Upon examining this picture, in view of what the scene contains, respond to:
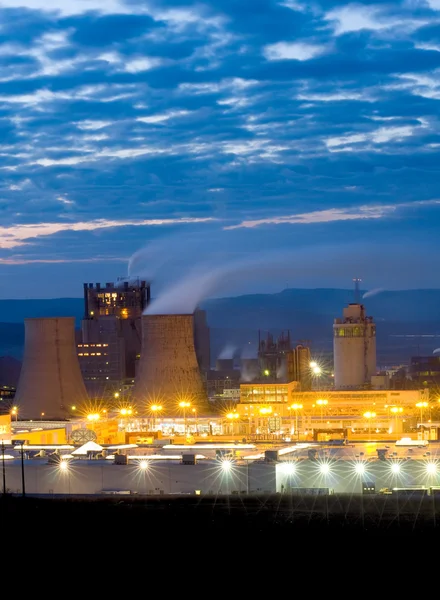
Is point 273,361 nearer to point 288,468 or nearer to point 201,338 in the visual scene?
point 201,338

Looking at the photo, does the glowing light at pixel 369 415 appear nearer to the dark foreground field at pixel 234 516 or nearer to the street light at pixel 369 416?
the street light at pixel 369 416

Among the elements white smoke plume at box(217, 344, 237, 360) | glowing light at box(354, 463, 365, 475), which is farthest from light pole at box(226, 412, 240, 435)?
white smoke plume at box(217, 344, 237, 360)

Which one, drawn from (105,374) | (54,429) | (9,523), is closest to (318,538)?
(9,523)

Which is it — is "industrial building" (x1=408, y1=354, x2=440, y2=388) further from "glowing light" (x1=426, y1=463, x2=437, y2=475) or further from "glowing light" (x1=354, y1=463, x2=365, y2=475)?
"glowing light" (x1=354, y1=463, x2=365, y2=475)

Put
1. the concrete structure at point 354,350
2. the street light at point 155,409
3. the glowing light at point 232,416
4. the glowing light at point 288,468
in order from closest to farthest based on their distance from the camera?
the glowing light at point 288,468 → the street light at point 155,409 → the glowing light at point 232,416 → the concrete structure at point 354,350

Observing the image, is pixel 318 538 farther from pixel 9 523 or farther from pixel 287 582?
pixel 9 523

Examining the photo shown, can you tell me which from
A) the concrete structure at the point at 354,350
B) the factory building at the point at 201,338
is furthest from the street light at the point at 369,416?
the factory building at the point at 201,338
